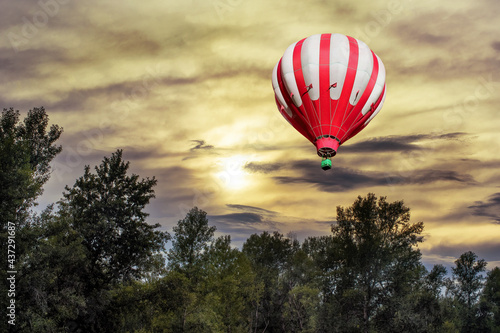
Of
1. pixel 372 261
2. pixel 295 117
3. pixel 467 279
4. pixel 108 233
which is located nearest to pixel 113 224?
pixel 108 233

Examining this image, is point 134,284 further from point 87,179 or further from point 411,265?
point 411,265

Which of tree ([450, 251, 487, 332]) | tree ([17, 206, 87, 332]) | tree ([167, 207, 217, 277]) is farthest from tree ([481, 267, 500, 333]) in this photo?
tree ([17, 206, 87, 332])

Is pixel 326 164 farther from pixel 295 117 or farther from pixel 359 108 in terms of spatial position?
pixel 359 108

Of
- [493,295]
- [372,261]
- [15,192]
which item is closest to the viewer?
[15,192]

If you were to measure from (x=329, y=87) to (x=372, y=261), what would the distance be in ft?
62.7

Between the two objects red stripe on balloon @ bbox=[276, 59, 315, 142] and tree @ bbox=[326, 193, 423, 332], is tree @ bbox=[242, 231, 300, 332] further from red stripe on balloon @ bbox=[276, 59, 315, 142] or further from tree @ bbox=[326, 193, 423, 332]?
red stripe on balloon @ bbox=[276, 59, 315, 142]

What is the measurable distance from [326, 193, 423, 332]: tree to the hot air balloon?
15.4 m

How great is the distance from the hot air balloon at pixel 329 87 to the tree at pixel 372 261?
605 inches

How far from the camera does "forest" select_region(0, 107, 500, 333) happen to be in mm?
21188

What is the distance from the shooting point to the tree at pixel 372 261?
115 ft

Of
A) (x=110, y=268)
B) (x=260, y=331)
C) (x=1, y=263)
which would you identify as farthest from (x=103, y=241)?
(x=260, y=331)

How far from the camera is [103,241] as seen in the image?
25.6 meters

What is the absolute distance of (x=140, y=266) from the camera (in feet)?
86.1

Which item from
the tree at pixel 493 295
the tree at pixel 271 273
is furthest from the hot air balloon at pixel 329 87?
the tree at pixel 493 295
